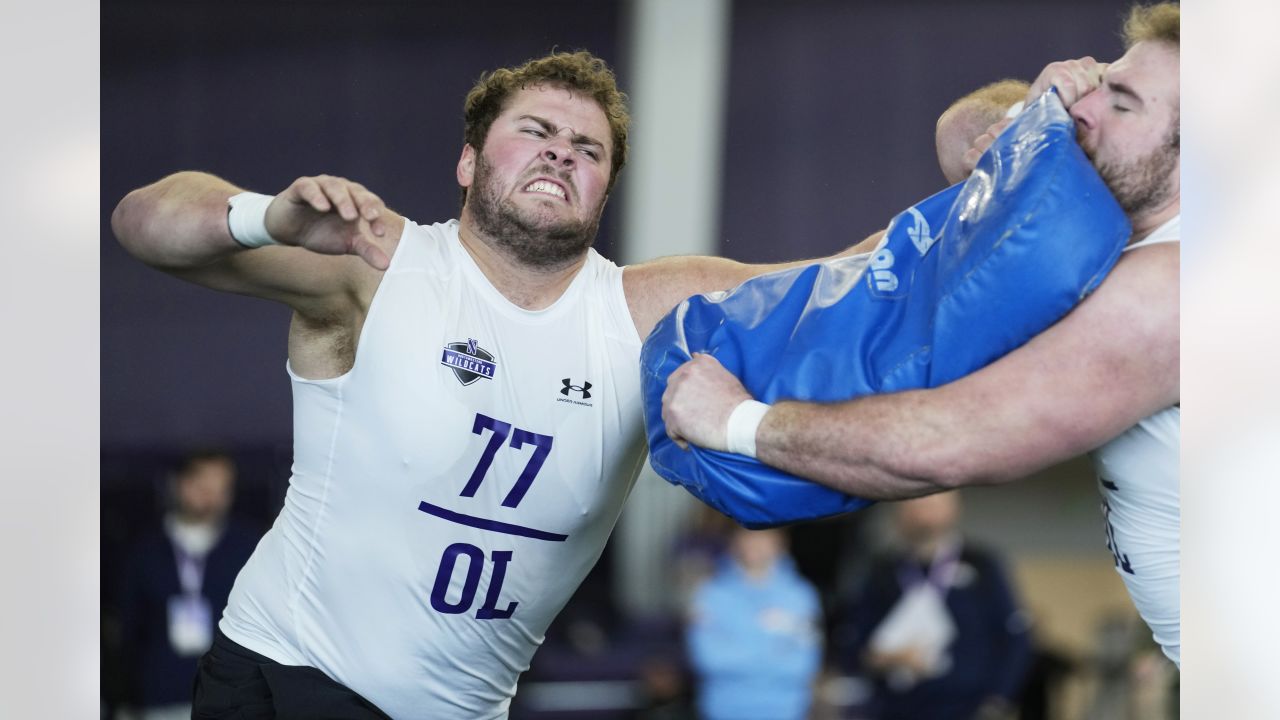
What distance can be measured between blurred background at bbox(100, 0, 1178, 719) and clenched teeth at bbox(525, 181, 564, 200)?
1.62 ft

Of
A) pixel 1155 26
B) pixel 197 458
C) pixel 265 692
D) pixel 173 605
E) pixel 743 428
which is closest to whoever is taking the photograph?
pixel 743 428

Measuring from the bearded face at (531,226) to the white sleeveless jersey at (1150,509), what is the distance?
3.05 feet

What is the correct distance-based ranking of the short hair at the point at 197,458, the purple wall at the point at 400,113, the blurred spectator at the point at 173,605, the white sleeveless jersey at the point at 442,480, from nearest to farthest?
the white sleeveless jersey at the point at 442,480
the purple wall at the point at 400,113
the blurred spectator at the point at 173,605
the short hair at the point at 197,458

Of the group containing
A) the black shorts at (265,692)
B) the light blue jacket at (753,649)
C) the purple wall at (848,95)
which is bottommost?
the light blue jacket at (753,649)

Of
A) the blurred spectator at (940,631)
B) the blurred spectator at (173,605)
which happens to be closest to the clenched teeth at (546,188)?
the blurred spectator at (173,605)

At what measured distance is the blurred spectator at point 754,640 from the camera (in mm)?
4348

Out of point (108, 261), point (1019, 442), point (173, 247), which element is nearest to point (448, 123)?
point (108, 261)

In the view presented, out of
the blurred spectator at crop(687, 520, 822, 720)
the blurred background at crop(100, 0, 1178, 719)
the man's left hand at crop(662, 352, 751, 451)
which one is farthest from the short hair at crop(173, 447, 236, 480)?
the man's left hand at crop(662, 352, 751, 451)

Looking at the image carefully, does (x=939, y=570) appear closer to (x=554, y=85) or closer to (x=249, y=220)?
(x=554, y=85)

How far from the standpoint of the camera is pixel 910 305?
180 centimetres

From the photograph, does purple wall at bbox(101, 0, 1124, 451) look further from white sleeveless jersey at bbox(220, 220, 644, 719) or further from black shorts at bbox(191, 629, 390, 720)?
black shorts at bbox(191, 629, 390, 720)

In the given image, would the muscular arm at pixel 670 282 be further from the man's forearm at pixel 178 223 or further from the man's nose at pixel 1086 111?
the man's forearm at pixel 178 223

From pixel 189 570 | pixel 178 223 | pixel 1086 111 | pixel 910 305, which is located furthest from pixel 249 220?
pixel 189 570

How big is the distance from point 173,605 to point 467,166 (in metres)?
2.03
